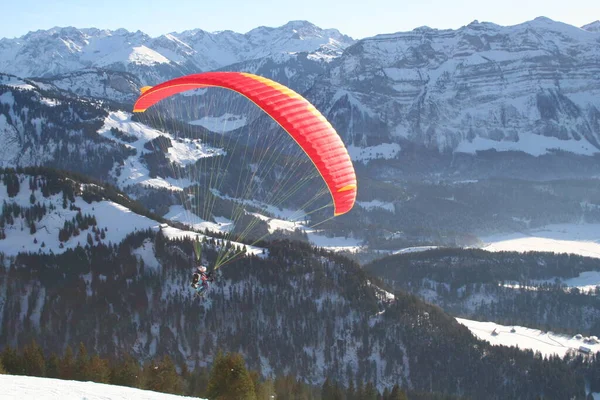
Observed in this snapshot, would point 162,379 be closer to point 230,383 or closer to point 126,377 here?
point 126,377

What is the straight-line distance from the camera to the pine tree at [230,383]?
55719mm

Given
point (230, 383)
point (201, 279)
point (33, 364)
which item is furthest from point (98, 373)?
point (201, 279)

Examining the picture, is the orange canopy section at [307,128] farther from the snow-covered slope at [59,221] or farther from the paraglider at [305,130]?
the snow-covered slope at [59,221]

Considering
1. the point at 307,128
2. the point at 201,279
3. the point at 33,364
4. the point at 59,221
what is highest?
the point at 307,128

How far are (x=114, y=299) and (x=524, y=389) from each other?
82.9 metres

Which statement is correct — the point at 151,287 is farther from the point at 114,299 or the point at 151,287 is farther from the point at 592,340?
the point at 592,340

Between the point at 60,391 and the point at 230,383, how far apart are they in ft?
77.5

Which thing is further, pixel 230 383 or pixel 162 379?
pixel 162 379

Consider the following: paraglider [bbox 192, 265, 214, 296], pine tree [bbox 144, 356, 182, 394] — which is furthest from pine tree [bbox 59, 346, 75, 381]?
paraglider [bbox 192, 265, 214, 296]

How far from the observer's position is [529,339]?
142875 mm

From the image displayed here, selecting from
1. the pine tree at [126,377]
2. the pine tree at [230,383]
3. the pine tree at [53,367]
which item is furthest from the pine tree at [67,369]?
the pine tree at [230,383]

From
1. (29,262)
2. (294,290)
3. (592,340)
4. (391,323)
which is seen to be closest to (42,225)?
(29,262)

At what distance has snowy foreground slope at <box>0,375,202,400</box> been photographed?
33.1 m

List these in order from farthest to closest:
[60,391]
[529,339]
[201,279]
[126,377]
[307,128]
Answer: [529,339], [126,377], [201,279], [307,128], [60,391]
